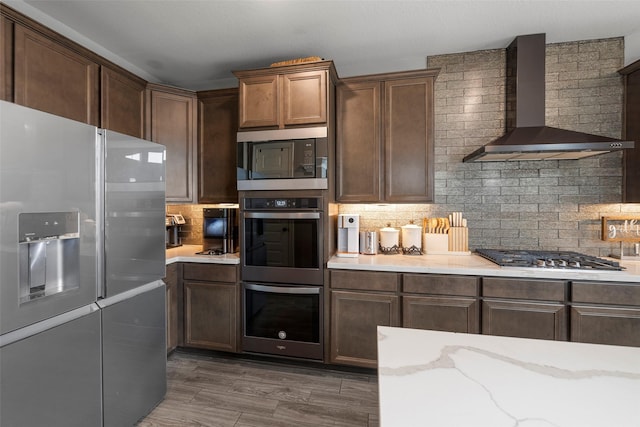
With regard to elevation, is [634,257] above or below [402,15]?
below

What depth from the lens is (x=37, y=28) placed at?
1.77 metres

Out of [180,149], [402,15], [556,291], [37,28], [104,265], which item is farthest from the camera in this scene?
[180,149]

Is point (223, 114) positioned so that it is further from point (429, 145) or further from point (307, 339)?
point (307, 339)

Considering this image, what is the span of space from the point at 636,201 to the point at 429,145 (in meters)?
1.63

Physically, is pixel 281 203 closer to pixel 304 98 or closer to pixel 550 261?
pixel 304 98

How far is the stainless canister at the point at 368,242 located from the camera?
8.78ft

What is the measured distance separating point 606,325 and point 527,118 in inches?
63.5

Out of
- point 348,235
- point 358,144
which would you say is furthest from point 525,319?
point 358,144

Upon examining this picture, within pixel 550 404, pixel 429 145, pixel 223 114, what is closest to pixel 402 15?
pixel 429 145

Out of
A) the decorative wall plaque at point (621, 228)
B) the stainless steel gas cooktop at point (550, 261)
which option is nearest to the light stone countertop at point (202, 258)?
the stainless steel gas cooktop at point (550, 261)

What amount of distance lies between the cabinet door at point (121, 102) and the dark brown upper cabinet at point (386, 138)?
174cm

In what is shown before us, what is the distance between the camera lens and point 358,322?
7.70 feet

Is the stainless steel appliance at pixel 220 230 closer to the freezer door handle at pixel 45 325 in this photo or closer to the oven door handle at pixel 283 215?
the oven door handle at pixel 283 215

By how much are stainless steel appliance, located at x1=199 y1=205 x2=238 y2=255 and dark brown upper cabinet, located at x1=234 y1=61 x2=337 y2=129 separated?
84 centimetres
